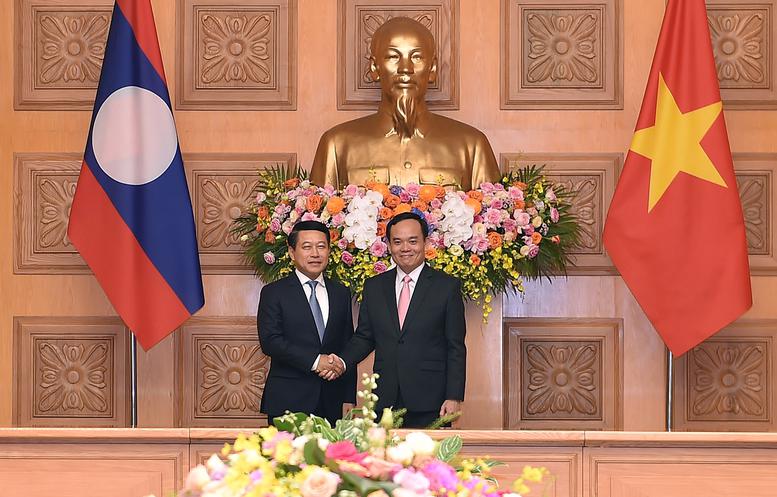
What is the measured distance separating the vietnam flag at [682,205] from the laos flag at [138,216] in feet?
6.29

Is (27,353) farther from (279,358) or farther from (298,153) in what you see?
(279,358)

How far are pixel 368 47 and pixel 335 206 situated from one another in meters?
1.31

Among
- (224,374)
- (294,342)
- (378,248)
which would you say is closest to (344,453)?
(294,342)

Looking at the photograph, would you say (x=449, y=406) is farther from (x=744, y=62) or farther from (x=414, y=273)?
(x=744, y=62)

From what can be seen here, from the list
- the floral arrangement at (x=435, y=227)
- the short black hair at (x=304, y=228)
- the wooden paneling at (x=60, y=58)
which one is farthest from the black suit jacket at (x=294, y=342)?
the wooden paneling at (x=60, y=58)

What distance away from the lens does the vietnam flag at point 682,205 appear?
4.68 metres

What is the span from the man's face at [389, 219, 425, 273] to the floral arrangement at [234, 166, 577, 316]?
10.7 inches

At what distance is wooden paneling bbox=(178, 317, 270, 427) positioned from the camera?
5340 millimetres

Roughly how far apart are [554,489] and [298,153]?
9.40 ft

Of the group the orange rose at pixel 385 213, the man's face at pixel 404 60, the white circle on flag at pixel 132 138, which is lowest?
the orange rose at pixel 385 213

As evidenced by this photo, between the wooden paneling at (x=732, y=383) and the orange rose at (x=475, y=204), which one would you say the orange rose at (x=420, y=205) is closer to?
the orange rose at (x=475, y=204)

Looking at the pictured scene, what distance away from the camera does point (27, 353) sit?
539cm

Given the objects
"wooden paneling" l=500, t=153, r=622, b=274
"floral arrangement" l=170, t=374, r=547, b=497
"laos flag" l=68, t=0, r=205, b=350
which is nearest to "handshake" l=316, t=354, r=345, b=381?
"laos flag" l=68, t=0, r=205, b=350

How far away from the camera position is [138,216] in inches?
190
